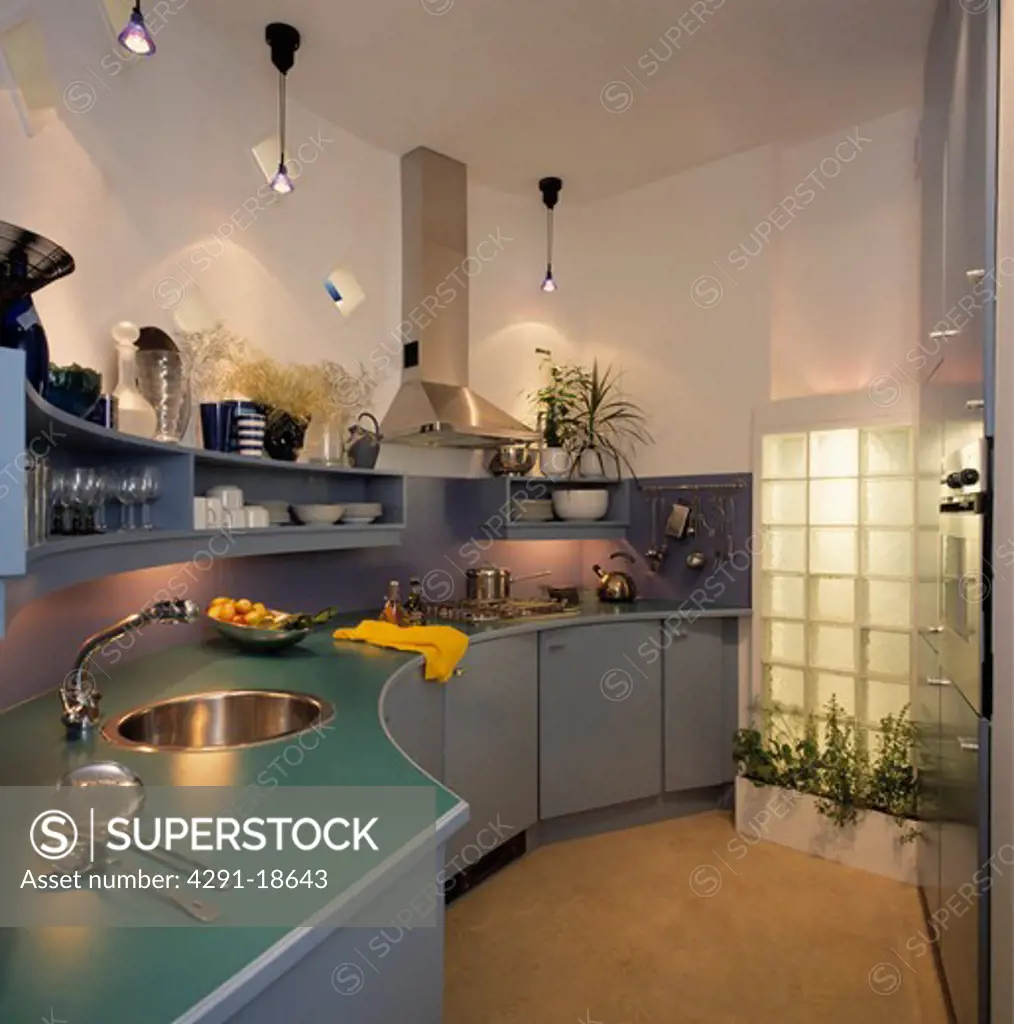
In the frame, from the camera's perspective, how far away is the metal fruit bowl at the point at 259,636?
220 centimetres

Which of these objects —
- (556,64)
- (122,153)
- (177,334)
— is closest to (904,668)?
(556,64)

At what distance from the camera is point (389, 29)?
2436 mm

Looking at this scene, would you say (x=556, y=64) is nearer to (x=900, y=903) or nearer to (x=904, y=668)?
(x=904, y=668)

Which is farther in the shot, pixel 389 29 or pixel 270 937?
pixel 389 29

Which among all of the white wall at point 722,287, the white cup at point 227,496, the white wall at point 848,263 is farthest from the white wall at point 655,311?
the white cup at point 227,496

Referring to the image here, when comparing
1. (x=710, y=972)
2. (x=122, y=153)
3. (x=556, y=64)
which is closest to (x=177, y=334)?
(x=122, y=153)

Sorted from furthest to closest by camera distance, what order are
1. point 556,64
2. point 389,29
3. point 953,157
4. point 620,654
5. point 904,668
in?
point 620,654
point 904,668
point 556,64
point 389,29
point 953,157

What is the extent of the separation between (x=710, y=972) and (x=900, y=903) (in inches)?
32.4

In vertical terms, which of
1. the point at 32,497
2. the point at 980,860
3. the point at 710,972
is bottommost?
the point at 710,972

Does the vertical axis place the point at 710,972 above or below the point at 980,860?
below

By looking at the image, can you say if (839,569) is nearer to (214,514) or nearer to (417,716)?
(417,716)

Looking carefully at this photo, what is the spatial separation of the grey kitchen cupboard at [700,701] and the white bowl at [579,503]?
691 millimetres

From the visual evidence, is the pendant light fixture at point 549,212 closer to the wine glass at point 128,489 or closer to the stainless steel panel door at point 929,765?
the stainless steel panel door at point 929,765

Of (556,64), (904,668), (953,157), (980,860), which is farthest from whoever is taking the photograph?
(904,668)
